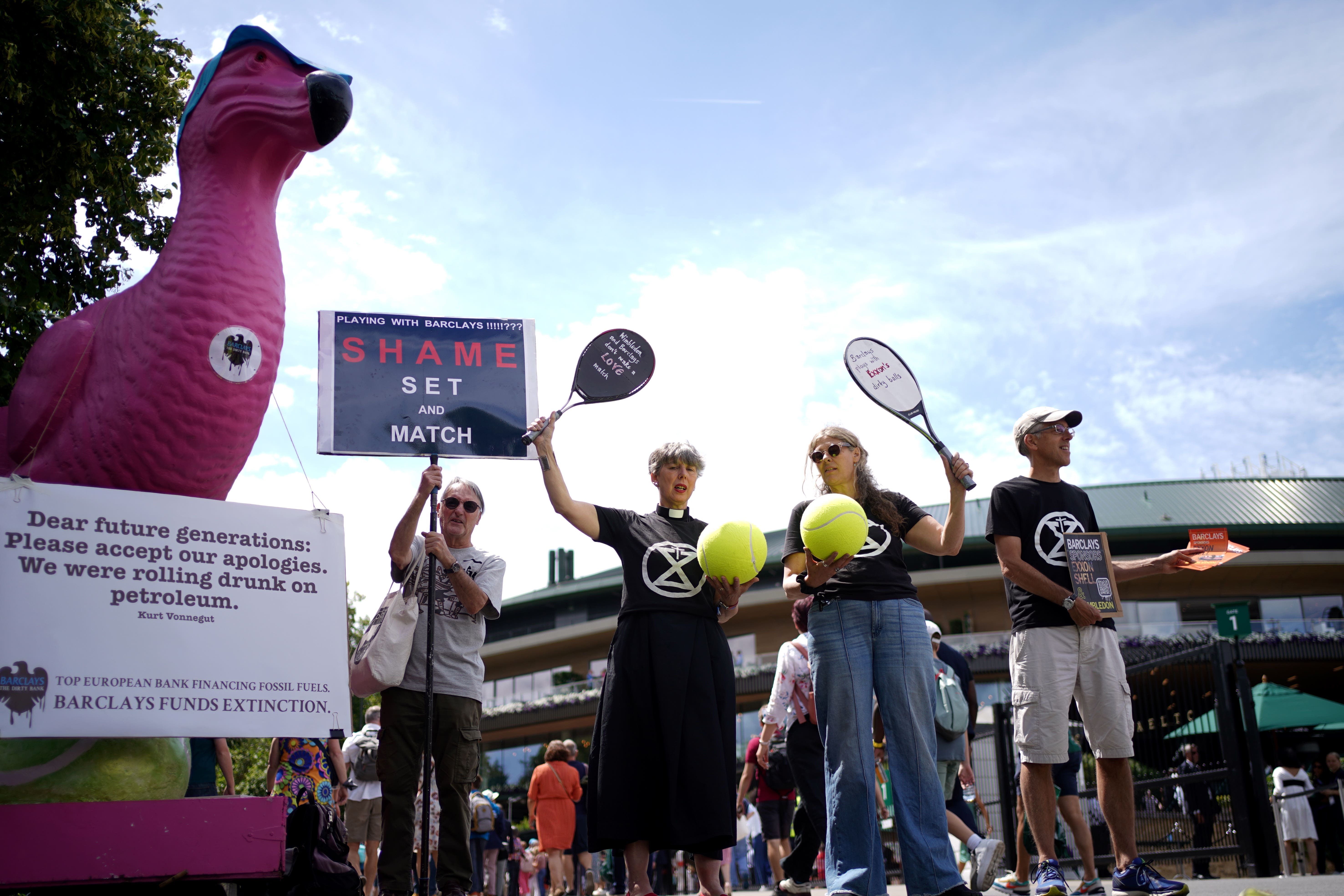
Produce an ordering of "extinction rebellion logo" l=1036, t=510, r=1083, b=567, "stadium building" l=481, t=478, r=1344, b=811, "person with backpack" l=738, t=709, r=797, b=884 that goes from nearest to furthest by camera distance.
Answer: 1. "extinction rebellion logo" l=1036, t=510, r=1083, b=567
2. "person with backpack" l=738, t=709, r=797, b=884
3. "stadium building" l=481, t=478, r=1344, b=811

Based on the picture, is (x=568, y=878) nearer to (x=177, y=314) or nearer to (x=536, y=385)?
(x=536, y=385)

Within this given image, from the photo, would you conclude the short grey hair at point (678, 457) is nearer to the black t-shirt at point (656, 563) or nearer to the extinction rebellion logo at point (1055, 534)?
the black t-shirt at point (656, 563)

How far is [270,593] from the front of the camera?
13.5 ft

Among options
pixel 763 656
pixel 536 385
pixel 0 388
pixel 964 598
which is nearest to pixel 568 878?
pixel 0 388

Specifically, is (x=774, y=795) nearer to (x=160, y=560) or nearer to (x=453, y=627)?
(x=453, y=627)

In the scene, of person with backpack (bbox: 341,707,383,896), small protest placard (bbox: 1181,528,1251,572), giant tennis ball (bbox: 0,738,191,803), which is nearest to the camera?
giant tennis ball (bbox: 0,738,191,803)

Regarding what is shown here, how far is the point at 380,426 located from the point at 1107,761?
151 inches

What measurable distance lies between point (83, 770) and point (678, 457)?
2.65 metres

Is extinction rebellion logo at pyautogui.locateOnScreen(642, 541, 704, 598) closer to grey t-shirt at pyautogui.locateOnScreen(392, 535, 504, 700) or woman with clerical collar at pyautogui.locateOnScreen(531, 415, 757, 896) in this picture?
woman with clerical collar at pyautogui.locateOnScreen(531, 415, 757, 896)

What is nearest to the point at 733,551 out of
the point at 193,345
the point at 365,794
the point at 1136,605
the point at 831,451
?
the point at 831,451

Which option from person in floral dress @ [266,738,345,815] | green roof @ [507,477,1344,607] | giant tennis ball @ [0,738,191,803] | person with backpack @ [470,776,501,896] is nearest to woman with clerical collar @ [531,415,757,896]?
giant tennis ball @ [0,738,191,803]

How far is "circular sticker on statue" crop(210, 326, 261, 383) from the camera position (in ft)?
13.5

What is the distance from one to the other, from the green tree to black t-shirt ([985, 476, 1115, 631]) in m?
7.30

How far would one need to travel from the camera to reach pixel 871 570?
172 inches
